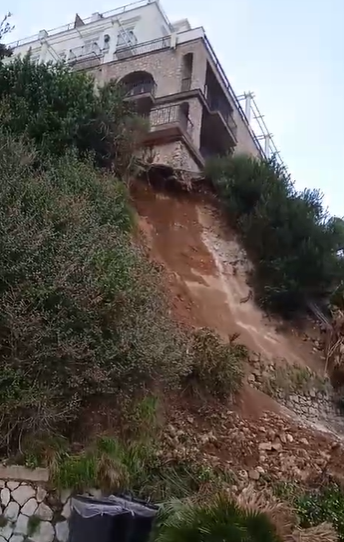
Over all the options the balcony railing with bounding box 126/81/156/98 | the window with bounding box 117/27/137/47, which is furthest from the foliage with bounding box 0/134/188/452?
the window with bounding box 117/27/137/47

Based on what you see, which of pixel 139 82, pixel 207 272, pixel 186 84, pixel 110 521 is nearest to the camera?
pixel 110 521

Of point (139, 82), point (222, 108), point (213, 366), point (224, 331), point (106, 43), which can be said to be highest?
point (106, 43)

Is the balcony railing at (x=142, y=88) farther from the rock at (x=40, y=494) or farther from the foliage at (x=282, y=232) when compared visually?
the rock at (x=40, y=494)

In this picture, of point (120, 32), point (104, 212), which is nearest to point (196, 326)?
point (104, 212)

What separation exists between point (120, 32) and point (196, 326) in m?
17.8

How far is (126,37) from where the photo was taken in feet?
79.5

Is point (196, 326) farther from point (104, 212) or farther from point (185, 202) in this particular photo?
point (185, 202)

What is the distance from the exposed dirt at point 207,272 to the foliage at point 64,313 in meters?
3.00

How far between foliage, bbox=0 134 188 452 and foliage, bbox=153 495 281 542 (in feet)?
6.64

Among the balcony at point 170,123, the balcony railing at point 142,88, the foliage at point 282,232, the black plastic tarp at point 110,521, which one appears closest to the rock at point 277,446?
the black plastic tarp at point 110,521

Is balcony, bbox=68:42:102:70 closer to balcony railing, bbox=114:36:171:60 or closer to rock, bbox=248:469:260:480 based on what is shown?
balcony railing, bbox=114:36:171:60

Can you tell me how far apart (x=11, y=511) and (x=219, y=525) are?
2.45m

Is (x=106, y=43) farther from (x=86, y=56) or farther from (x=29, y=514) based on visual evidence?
(x=29, y=514)

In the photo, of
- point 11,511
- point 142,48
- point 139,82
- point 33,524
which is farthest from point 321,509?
point 142,48
